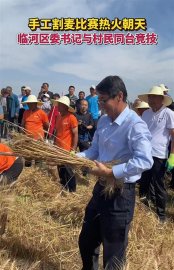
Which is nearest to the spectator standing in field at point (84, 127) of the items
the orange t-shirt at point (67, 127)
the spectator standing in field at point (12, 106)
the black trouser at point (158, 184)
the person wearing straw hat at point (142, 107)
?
the person wearing straw hat at point (142, 107)

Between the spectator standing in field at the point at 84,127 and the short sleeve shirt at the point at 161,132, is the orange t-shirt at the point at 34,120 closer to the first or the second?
the spectator standing in field at the point at 84,127

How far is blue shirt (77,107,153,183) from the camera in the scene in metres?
2.23

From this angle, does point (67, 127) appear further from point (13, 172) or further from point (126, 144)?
point (126, 144)

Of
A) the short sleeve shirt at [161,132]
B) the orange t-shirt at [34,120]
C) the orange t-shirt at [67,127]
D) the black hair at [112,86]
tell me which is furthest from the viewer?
the orange t-shirt at [34,120]

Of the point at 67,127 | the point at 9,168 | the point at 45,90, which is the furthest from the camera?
the point at 45,90

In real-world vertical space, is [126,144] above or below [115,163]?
above

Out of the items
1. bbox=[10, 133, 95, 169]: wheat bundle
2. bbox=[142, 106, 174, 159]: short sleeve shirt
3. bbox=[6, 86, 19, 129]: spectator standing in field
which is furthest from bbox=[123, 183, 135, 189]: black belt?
bbox=[6, 86, 19, 129]: spectator standing in field

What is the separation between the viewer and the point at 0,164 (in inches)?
165

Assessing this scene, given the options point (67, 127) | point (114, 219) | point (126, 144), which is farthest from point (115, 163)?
point (67, 127)

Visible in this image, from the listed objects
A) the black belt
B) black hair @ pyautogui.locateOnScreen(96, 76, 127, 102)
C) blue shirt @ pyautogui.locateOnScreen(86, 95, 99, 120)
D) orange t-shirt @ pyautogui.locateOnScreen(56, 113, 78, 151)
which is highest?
black hair @ pyautogui.locateOnScreen(96, 76, 127, 102)

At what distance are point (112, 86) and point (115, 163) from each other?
492 millimetres

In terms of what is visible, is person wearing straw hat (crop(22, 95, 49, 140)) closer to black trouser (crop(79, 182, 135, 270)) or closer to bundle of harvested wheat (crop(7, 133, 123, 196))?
bundle of harvested wheat (crop(7, 133, 123, 196))

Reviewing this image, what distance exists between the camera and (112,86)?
234 cm

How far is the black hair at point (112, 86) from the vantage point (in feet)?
7.66
